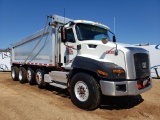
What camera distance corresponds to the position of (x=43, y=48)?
31.5 feet

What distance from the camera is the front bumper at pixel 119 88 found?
5.50m

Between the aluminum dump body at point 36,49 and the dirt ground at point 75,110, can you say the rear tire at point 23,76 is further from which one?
the dirt ground at point 75,110

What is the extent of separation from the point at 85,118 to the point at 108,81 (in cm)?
119

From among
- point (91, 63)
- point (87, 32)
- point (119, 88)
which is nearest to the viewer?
point (119, 88)

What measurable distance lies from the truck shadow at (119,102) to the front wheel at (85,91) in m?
0.63

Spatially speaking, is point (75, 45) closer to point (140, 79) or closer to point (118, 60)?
point (118, 60)

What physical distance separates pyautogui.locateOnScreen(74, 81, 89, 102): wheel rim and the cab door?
4.15 feet

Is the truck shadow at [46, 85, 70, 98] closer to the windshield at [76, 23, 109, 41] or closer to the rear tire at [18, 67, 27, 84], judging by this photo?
the rear tire at [18, 67, 27, 84]

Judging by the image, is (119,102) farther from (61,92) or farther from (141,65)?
(61,92)

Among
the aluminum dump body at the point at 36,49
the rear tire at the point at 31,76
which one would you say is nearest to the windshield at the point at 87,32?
the aluminum dump body at the point at 36,49

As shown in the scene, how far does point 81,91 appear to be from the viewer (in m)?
6.28

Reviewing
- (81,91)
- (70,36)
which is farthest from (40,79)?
(81,91)

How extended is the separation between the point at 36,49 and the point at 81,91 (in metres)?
5.02

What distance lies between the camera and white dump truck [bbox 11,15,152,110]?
563cm
